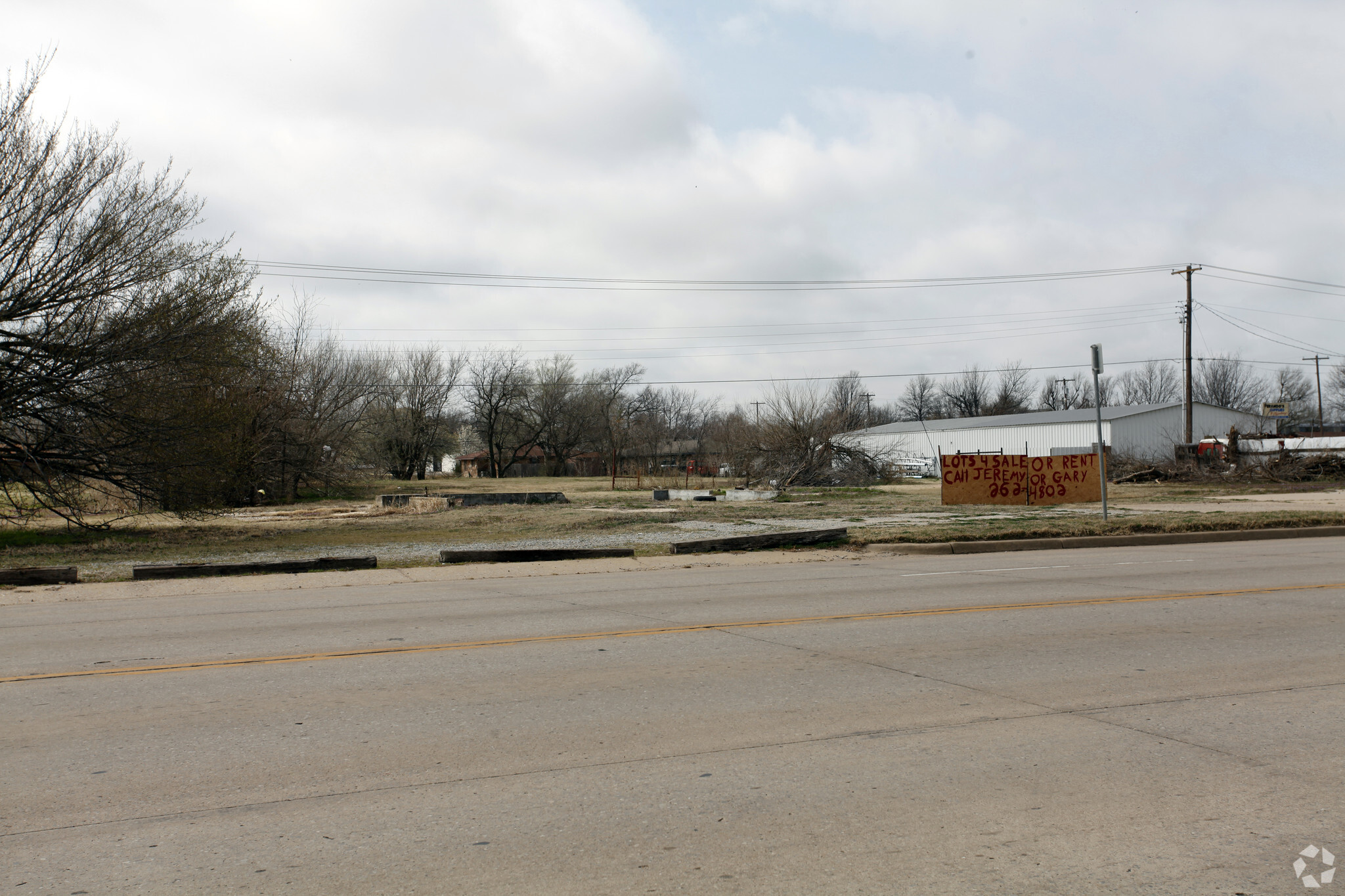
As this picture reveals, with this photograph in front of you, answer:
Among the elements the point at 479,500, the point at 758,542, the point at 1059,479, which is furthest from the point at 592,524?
the point at 1059,479

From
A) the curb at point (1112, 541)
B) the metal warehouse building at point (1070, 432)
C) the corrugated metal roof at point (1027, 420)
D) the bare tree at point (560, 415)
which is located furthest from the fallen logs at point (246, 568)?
the bare tree at point (560, 415)

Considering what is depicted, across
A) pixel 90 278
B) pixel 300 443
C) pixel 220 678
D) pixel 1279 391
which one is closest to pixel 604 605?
pixel 220 678

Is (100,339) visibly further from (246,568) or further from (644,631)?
(644,631)

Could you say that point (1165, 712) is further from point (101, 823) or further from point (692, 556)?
point (692, 556)

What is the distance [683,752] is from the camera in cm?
519

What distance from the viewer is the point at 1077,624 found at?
8.99 meters

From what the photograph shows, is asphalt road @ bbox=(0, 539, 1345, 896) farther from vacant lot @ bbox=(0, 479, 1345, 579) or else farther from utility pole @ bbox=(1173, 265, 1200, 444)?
utility pole @ bbox=(1173, 265, 1200, 444)

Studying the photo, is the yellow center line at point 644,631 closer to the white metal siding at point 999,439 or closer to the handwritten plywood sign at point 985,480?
the handwritten plywood sign at point 985,480

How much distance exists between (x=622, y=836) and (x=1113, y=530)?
659 inches

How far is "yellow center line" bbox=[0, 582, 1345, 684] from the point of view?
24.8 feet

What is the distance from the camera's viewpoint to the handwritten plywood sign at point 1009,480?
29.8 metres

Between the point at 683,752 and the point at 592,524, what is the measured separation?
740 inches

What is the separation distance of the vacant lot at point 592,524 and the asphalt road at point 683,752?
8.26 meters

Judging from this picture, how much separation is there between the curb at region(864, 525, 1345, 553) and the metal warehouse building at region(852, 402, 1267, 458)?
107 ft
